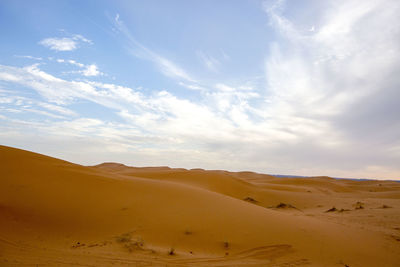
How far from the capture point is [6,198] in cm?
615

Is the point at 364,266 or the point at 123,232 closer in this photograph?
the point at 364,266

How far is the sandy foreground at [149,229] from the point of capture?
4508mm

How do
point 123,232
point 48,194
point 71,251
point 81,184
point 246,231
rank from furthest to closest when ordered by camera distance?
1. point 81,184
2. point 48,194
3. point 246,231
4. point 123,232
5. point 71,251

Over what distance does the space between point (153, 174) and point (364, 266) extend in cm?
1468

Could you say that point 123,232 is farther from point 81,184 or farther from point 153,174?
point 153,174

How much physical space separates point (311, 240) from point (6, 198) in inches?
289

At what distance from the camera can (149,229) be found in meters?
5.70

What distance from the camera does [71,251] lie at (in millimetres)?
4504

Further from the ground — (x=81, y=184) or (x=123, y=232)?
(x=81, y=184)

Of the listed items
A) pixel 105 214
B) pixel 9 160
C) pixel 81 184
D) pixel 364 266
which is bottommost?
pixel 364 266

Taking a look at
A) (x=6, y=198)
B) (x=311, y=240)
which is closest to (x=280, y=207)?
(x=311, y=240)

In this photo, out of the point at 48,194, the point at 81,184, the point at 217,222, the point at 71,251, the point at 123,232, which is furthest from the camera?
the point at 81,184

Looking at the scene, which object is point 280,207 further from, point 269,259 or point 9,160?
point 9,160

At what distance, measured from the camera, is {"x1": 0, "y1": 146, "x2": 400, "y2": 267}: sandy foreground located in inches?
177
